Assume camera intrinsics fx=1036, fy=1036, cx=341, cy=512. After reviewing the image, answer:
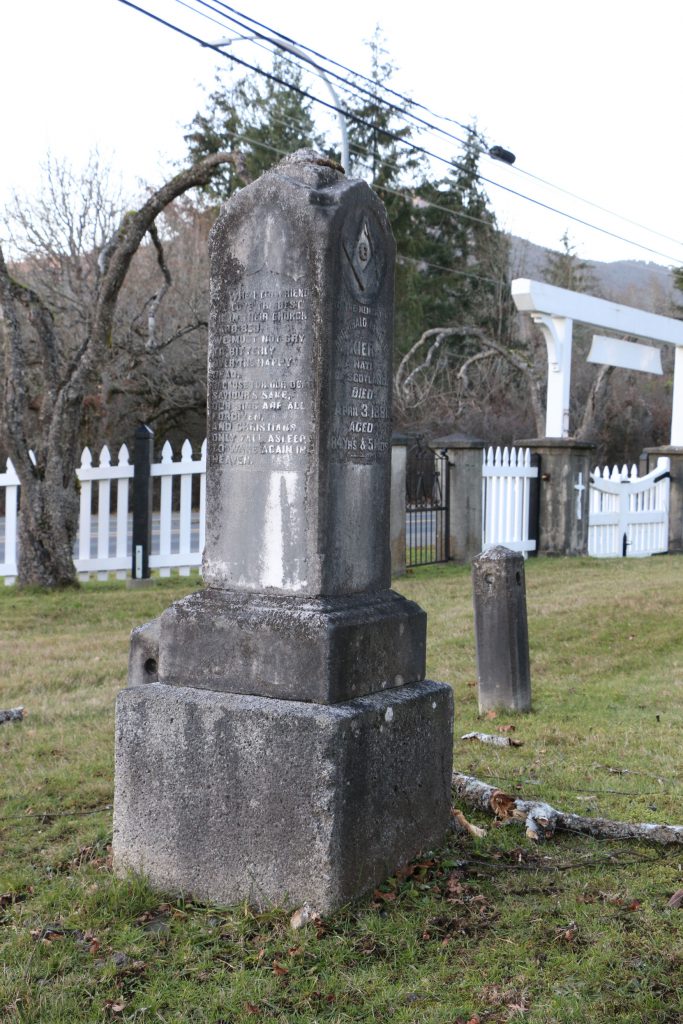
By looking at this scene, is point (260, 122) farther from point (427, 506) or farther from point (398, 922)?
point (398, 922)

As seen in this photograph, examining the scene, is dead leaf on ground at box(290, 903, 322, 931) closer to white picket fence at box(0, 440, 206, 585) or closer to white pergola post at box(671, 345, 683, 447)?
white picket fence at box(0, 440, 206, 585)

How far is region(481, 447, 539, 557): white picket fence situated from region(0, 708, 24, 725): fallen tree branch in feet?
28.9

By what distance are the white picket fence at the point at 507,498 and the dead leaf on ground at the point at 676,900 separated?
34.6 feet

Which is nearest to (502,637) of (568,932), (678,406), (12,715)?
(12,715)

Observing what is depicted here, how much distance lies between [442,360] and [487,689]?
25538mm

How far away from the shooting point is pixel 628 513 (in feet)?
55.9

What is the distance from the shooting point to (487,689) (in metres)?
6.61

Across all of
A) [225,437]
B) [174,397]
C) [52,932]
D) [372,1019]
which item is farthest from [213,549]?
[174,397]

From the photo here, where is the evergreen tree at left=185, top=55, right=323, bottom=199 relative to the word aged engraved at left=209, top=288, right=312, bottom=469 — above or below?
above

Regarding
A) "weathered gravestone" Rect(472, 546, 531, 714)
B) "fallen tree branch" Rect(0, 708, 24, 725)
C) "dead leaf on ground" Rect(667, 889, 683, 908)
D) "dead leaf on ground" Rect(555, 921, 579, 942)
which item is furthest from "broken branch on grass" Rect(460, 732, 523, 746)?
"fallen tree branch" Rect(0, 708, 24, 725)

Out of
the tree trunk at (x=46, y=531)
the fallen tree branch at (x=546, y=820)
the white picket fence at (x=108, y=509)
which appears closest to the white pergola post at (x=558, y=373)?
the white picket fence at (x=108, y=509)

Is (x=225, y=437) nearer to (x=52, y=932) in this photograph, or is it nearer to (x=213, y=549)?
(x=213, y=549)

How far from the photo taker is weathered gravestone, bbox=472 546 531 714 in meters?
6.56

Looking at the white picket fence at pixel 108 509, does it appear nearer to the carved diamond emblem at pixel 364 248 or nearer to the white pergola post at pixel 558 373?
the white pergola post at pixel 558 373
